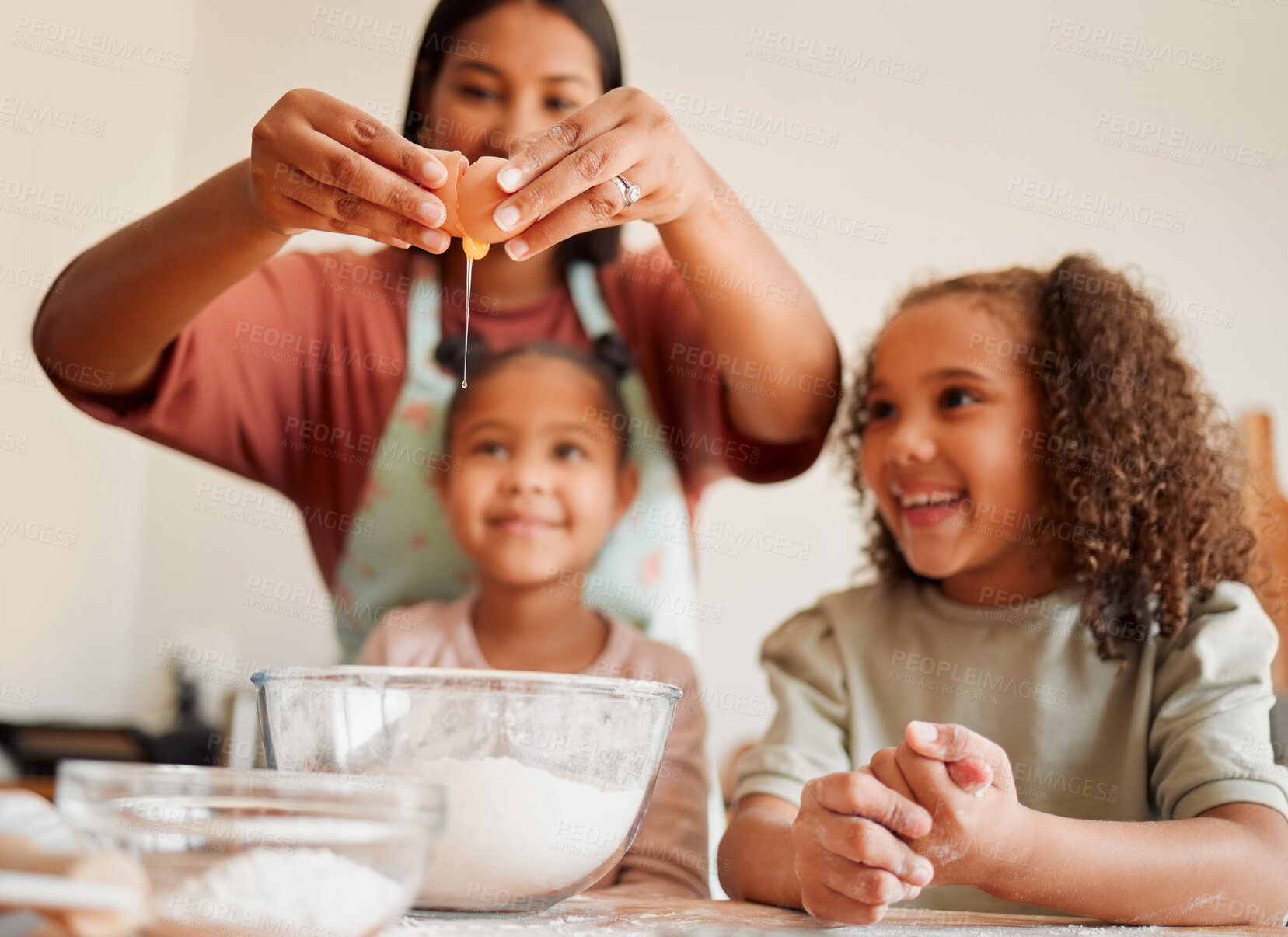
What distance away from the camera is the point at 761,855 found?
784mm

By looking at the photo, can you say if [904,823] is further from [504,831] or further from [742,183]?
[742,183]

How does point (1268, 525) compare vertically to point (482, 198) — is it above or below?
below

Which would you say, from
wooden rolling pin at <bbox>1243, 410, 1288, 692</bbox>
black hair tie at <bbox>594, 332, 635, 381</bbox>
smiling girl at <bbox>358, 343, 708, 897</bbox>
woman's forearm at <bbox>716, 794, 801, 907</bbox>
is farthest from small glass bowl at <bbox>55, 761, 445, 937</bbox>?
wooden rolling pin at <bbox>1243, 410, 1288, 692</bbox>

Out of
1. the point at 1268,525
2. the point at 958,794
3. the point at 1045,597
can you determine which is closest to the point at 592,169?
the point at 958,794

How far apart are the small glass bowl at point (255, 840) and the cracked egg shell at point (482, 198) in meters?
0.40

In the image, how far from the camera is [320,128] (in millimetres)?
777

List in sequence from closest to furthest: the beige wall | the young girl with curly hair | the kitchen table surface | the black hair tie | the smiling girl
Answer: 1. the kitchen table surface
2. the young girl with curly hair
3. the smiling girl
4. the black hair tie
5. the beige wall

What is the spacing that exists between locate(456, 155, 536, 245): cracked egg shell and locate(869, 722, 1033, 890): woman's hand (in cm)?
41

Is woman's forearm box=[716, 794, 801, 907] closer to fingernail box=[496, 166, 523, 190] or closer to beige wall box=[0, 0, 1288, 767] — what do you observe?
fingernail box=[496, 166, 523, 190]

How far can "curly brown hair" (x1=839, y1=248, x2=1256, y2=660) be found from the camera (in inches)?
37.6

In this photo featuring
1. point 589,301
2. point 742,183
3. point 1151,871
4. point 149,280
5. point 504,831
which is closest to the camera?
point 504,831

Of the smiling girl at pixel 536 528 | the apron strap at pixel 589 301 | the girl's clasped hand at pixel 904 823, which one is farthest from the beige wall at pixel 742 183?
the girl's clasped hand at pixel 904 823

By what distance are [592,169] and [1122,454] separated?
0.59 metres

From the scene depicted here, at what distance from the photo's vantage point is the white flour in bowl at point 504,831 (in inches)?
22.2
